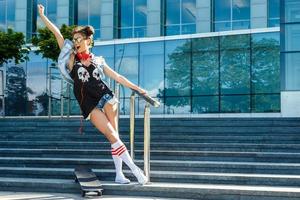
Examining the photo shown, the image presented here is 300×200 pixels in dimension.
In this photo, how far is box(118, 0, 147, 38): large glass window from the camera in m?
30.4

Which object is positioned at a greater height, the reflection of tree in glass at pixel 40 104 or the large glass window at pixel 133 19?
the large glass window at pixel 133 19

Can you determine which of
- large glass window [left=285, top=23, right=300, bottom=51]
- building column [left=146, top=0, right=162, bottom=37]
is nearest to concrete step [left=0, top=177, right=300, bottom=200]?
large glass window [left=285, top=23, right=300, bottom=51]

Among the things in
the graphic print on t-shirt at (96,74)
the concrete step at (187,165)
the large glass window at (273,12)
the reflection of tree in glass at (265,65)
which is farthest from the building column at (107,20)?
the graphic print on t-shirt at (96,74)

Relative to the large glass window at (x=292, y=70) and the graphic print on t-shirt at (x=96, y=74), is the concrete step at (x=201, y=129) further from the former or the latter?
the large glass window at (x=292, y=70)

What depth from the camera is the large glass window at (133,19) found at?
30406 millimetres

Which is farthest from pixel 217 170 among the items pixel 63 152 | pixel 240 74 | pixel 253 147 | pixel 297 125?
pixel 240 74

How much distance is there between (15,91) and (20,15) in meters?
5.50

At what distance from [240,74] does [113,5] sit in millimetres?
9828

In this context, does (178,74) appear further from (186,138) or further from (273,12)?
(186,138)

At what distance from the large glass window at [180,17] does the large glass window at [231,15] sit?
1.29 metres

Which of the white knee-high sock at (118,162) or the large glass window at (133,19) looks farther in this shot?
the large glass window at (133,19)

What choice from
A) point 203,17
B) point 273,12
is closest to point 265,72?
point 273,12

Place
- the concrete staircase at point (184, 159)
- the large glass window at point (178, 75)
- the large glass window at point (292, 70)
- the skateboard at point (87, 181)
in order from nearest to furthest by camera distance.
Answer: the skateboard at point (87, 181) → the concrete staircase at point (184, 159) → the large glass window at point (292, 70) → the large glass window at point (178, 75)

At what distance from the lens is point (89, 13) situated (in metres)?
32.1
